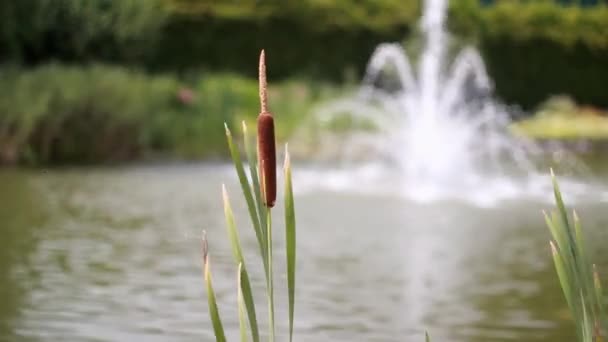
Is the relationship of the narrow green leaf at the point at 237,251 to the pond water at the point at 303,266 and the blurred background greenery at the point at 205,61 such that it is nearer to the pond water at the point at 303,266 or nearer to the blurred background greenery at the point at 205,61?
the pond water at the point at 303,266

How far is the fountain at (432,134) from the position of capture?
14820 millimetres

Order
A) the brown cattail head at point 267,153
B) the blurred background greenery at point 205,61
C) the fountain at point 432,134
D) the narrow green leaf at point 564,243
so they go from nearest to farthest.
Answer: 1. the brown cattail head at point 267,153
2. the narrow green leaf at point 564,243
3. the fountain at point 432,134
4. the blurred background greenery at point 205,61

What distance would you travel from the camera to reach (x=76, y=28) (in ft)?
58.7

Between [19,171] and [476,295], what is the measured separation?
27.8 ft

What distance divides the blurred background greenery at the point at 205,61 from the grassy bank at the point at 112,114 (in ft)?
0.06

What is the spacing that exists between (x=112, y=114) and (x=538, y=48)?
12.1m

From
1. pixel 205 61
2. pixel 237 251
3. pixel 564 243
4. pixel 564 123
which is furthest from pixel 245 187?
pixel 564 123

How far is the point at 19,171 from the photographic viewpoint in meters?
14.4

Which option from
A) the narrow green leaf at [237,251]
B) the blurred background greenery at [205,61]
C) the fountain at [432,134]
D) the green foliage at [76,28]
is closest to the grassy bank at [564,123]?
the blurred background greenery at [205,61]

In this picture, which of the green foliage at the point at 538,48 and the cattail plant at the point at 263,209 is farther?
the green foliage at the point at 538,48

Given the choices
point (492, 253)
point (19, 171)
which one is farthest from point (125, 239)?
point (19, 171)

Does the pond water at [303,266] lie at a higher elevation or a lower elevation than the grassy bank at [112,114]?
lower

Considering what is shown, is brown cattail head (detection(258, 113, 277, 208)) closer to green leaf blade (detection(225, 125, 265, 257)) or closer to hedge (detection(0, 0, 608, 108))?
green leaf blade (detection(225, 125, 265, 257))

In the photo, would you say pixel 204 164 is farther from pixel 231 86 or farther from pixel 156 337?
pixel 156 337
